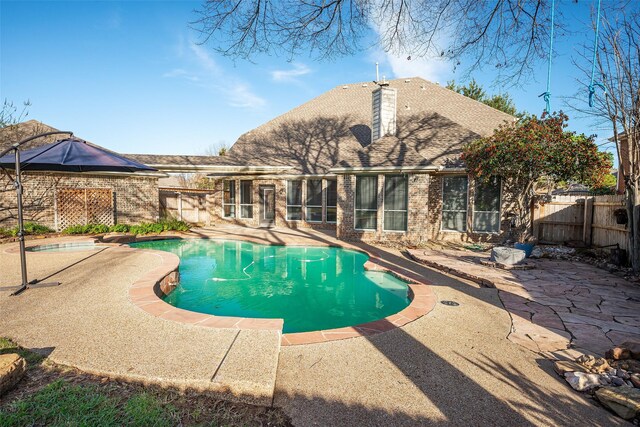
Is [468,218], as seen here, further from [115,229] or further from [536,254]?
[115,229]

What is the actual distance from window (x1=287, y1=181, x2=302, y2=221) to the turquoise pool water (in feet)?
16.8

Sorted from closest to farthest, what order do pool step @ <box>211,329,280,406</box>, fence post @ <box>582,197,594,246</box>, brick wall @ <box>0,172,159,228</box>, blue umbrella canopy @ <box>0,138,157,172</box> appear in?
pool step @ <box>211,329,280,406</box>, blue umbrella canopy @ <box>0,138,157,172</box>, fence post @ <box>582,197,594,246</box>, brick wall @ <box>0,172,159,228</box>

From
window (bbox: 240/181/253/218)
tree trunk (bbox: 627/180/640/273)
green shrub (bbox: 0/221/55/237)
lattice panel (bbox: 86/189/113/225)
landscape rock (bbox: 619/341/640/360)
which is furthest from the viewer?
window (bbox: 240/181/253/218)

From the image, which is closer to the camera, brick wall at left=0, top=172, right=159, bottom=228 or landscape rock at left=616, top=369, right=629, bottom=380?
landscape rock at left=616, top=369, right=629, bottom=380

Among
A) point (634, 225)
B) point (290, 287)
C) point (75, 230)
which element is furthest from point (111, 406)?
point (75, 230)

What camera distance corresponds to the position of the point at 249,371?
261 centimetres

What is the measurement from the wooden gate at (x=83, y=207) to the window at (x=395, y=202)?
1219 centimetres

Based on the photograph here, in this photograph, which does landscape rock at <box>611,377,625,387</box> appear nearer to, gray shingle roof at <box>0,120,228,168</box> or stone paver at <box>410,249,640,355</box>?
stone paver at <box>410,249,640,355</box>

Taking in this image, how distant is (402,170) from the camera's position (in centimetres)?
1125

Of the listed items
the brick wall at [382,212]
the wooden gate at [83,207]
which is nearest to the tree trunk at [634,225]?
the brick wall at [382,212]

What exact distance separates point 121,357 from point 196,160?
13.9 m

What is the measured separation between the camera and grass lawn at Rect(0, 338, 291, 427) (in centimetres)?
213

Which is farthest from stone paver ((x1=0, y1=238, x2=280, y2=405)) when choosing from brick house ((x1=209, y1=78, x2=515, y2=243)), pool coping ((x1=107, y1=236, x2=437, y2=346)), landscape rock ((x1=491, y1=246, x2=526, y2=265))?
brick house ((x1=209, y1=78, x2=515, y2=243))

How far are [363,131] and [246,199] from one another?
7.36 meters
